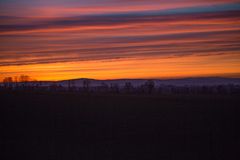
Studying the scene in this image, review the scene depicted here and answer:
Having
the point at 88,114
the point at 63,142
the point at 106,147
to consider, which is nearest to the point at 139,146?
the point at 106,147

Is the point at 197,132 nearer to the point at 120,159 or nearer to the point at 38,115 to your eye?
the point at 120,159

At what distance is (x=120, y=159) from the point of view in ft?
54.8

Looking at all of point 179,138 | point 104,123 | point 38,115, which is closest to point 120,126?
point 104,123

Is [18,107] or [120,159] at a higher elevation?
[18,107]

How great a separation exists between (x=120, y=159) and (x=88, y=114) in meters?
10.5

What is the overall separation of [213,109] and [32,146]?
1566 centimetres

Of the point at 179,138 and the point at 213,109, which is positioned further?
the point at 213,109

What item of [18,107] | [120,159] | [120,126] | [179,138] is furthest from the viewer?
[18,107]

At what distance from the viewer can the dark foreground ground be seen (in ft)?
57.7

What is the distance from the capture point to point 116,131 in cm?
2188

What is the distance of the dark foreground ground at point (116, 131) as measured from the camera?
1759 centimetres

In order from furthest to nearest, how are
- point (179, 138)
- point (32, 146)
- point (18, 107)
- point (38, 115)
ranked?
1. point (18, 107)
2. point (38, 115)
3. point (179, 138)
4. point (32, 146)

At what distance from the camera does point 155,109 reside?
29578 mm

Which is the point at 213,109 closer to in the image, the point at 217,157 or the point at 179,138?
the point at 179,138
